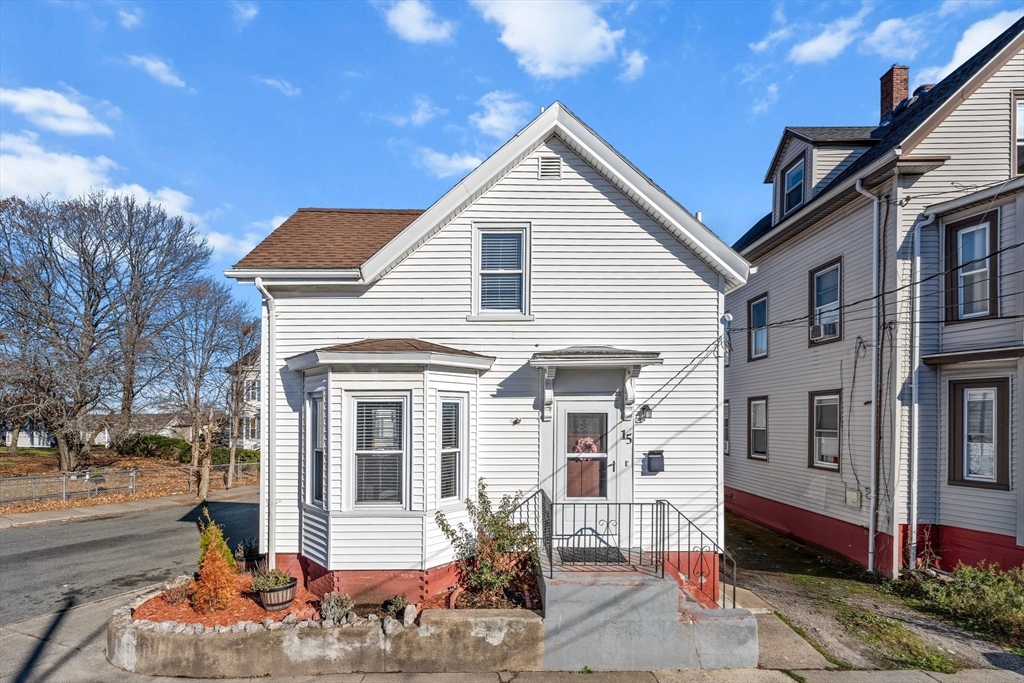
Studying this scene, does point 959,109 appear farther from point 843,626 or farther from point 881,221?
point 843,626

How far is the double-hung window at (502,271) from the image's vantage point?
28.3ft

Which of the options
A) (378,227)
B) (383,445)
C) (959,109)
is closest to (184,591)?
(383,445)

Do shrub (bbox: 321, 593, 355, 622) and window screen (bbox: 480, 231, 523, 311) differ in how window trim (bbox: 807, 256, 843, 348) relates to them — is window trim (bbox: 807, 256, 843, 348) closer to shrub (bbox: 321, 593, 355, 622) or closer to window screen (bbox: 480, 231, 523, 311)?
window screen (bbox: 480, 231, 523, 311)

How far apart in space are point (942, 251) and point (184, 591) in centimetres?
1316

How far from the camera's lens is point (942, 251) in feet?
30.6

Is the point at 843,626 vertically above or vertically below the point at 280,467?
below

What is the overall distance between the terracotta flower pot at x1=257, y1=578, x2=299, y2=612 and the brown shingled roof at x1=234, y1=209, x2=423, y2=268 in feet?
15.2

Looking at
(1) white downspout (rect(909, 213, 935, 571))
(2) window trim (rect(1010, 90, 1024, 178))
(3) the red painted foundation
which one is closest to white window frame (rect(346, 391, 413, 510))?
(3) the red painted foundation

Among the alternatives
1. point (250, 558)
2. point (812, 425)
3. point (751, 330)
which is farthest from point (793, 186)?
point (250, 558)

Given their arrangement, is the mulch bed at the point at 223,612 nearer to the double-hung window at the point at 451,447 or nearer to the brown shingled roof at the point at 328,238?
the double-hung window at the point at 451,447

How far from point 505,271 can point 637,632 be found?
5362 millimetres

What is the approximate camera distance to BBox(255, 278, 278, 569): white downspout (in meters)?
8.13

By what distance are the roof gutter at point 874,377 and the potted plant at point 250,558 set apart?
10.4 meters

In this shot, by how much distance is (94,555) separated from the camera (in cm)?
1120
